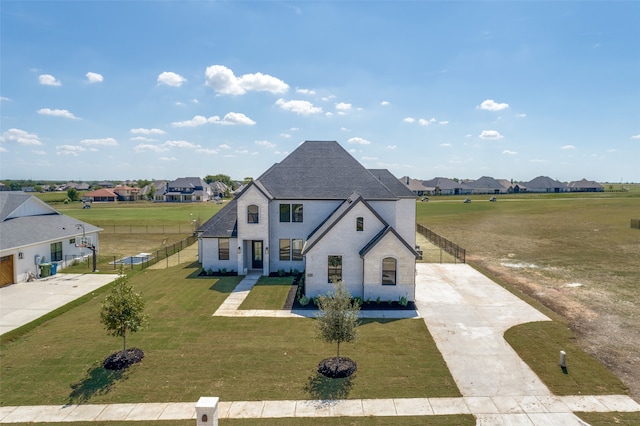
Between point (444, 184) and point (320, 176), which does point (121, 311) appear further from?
point (444, 184)

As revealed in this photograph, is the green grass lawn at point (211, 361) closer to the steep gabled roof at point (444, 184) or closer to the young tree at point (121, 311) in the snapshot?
the young tree at point (121, 311)

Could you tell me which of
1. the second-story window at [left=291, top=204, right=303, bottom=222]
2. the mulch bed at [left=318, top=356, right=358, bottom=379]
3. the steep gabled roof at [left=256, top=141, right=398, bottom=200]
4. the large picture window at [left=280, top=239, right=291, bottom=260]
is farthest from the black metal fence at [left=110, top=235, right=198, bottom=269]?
the mulch bed at [left=318, top=356, right=358, bottom=379]

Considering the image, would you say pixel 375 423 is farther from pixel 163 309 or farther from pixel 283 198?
Result: pixel 283 198

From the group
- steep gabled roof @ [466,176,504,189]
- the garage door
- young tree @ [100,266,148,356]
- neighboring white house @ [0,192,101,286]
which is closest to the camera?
young tree @ [100,266,148,356]

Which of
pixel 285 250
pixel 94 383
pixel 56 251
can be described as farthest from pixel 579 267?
pixel 56 251

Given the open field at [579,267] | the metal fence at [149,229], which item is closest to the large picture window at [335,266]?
the open field at [579,267]

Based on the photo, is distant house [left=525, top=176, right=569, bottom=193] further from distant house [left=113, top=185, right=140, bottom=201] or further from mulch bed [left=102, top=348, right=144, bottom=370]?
mulch bed [left=102, top=348, right=144, bottom=370]
